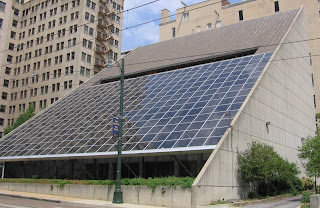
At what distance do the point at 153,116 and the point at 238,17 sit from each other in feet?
144

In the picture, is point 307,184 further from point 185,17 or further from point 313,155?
point 185,17

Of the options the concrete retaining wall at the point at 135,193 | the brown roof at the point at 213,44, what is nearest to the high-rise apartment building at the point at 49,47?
the brown roof at the point at 213,44

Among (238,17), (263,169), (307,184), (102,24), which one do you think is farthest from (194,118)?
(102,24)

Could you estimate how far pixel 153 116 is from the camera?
28703 millimetres

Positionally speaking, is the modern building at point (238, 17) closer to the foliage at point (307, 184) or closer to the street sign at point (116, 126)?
the foliage at point (307, 184)

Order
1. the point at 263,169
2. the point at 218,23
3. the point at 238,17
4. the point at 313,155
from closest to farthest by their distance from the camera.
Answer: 1. the point at 263,169
2. the point at 313,155
3. the point at 238,17
4. the point at 218,23

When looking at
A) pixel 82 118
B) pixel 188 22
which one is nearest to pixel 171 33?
pixel 188 22

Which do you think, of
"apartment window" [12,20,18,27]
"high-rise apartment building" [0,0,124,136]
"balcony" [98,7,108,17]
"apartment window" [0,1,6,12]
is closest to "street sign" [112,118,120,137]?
"high-rise apartment building" [0,0,124,136]

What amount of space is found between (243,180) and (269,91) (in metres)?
9.93

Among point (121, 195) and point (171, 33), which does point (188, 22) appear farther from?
point (121, 195)

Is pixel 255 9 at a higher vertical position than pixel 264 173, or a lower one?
higher

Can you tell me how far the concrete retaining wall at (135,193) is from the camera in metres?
19.3

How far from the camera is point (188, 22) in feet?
237

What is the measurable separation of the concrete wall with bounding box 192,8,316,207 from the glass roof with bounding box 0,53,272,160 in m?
0.93
